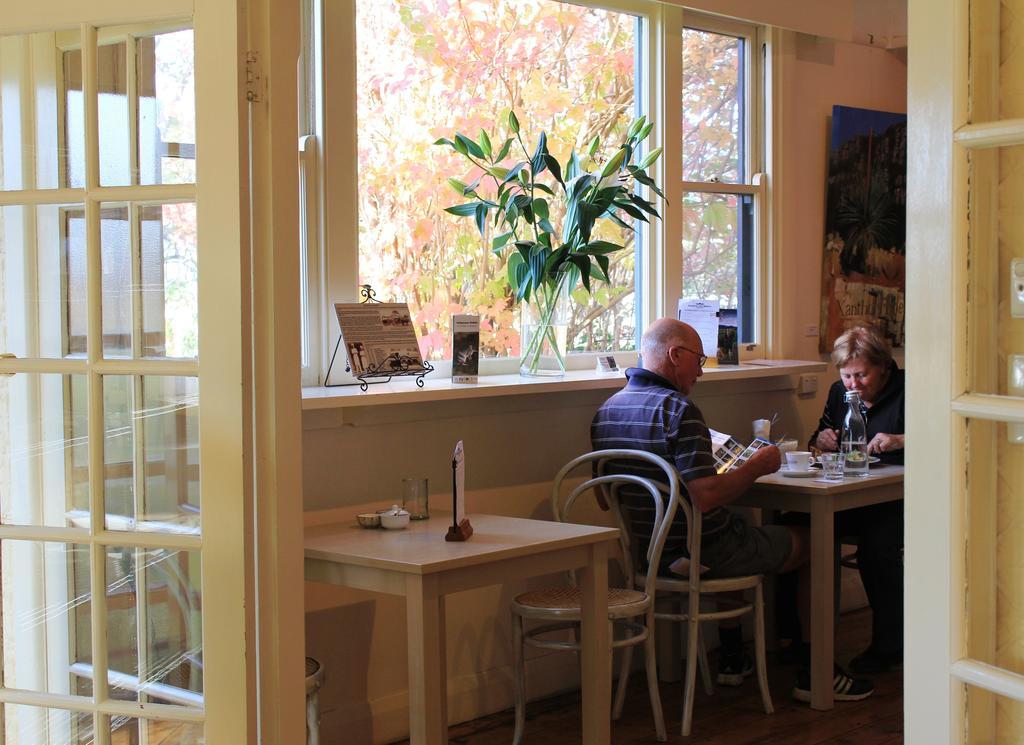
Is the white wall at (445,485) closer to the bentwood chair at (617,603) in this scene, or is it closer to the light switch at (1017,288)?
the bentwood chair at (617,603)

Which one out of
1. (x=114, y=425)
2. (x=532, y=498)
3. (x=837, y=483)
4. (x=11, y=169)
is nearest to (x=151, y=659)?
(x=114, y=425)

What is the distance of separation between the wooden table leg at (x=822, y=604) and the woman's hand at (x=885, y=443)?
0.61m

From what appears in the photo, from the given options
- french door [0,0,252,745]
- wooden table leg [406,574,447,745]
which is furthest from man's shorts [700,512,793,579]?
french door [0,0,252,745]

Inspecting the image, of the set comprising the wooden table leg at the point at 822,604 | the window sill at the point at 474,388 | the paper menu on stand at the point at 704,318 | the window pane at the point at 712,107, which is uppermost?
the window pane at the point at 712,107

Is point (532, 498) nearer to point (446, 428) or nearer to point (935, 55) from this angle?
point (446, 428)

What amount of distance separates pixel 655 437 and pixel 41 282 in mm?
2038

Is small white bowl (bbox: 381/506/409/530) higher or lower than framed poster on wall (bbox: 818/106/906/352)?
lower

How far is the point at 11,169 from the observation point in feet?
8.19

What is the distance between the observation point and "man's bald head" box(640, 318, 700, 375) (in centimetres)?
409

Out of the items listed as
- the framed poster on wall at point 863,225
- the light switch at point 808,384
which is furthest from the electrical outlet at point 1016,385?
the framed poster on wall at point 863,225

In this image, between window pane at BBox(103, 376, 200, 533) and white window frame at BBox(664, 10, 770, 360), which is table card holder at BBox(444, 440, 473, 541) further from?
white window frame at BBox(664, 10, 770, 360)

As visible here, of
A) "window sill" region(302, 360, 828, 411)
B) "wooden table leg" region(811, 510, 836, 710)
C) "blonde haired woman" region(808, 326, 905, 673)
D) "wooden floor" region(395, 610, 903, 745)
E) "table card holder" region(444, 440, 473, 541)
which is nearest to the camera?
"table card holder" region(444, 440, 473, 541)

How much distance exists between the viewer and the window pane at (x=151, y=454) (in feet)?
8.02

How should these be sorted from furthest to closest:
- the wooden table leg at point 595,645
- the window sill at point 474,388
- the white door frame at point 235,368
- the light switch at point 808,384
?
1. the light switch at point 808,384
2. the window sill at point 474,388
3. the wooden table leg at point 595,645
4. the white door frame at point 235,368
